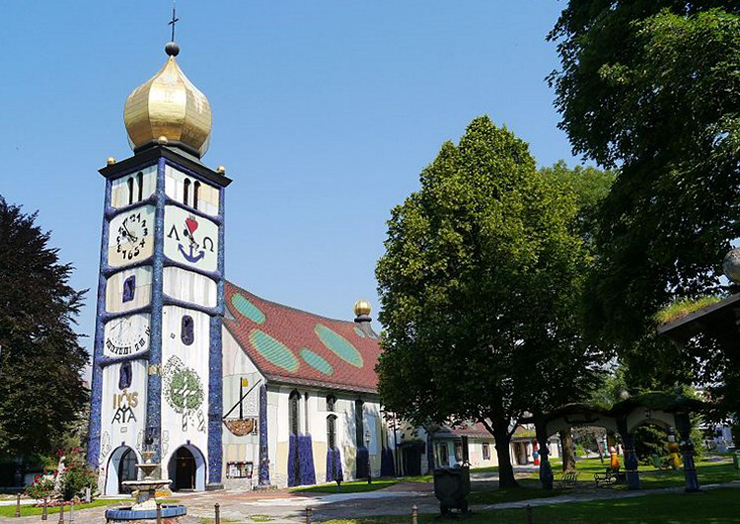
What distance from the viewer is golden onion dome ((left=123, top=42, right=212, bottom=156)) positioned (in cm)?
3728

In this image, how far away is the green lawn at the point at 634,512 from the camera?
50.5 ft

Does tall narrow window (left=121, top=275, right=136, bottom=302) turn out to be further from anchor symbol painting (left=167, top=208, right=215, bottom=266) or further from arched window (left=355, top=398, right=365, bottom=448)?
arched window (left=355, top=398, right=365, bottom=448)

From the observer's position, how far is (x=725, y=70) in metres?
11.3

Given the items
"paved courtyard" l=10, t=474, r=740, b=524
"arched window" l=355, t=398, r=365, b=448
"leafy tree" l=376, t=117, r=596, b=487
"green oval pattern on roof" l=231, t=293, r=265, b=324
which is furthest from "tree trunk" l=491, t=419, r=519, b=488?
"green oval pattern on roof" l=231, t=293, r=265, b=324

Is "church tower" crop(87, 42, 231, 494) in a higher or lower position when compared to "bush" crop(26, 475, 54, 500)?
higher

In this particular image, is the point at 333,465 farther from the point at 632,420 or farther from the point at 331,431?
the point at 632,420

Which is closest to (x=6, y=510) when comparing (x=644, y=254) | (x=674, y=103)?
(x=644, y=254)

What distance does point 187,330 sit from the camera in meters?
36.1

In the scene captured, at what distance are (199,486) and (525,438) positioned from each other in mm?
43426

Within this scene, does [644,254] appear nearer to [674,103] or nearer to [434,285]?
[674,103]

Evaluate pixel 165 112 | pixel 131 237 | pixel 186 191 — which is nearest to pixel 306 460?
pixel 131 237

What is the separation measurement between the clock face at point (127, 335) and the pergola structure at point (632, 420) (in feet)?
66.3

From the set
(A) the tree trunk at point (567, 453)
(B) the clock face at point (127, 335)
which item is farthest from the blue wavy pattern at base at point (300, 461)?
(A) the tree trunk at point (567, 453)

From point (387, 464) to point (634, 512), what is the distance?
94.4 feet
